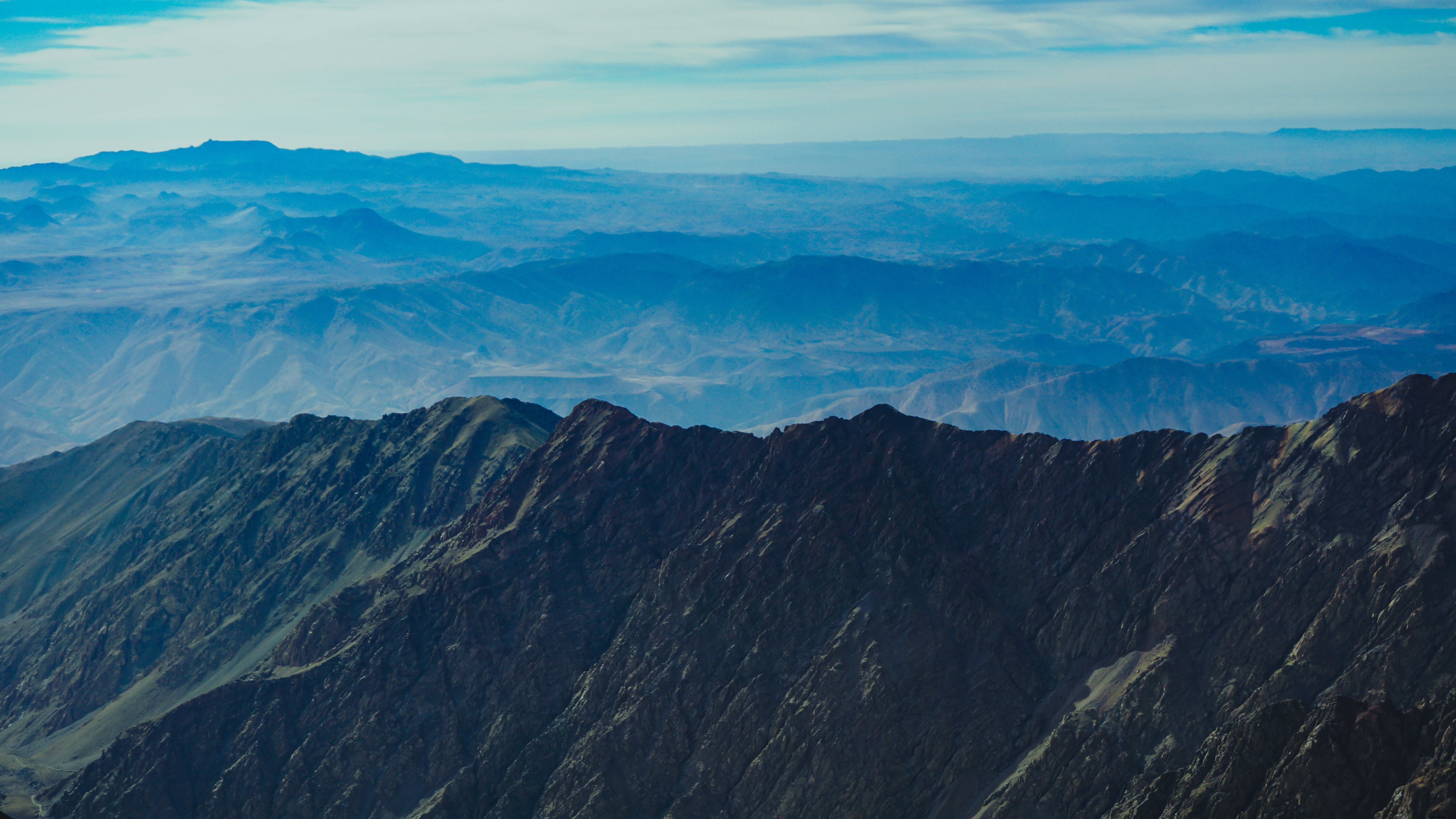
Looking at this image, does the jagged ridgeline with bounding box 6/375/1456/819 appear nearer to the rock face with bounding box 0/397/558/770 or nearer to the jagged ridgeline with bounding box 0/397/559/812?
the rock face with bounding box 0/397/558/770

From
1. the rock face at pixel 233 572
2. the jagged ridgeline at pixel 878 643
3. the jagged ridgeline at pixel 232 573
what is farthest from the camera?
the rock face at pixel 233 572

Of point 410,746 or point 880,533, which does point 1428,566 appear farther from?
point 410,746

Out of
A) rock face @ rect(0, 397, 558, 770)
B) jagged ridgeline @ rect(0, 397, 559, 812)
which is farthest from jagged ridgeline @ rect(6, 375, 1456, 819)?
jagged ridgeline @ rect(0, 397, 559, 812)

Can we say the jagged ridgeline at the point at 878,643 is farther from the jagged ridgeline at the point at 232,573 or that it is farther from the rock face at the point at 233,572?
the jagged ridgeline at the point at 232,573

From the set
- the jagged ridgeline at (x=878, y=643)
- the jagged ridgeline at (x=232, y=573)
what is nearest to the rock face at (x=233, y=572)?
the jagged ridgeline at (x=232, y=573)

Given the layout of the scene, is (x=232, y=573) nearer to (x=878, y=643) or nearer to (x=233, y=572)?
(x=233, y=572)

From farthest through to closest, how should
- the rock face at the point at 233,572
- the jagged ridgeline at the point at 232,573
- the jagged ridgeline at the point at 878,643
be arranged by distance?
the rock face at the point at 233,572
the jagged ridgeline at the point at 232,573
the jagged ridgeline at the point at 878,643
